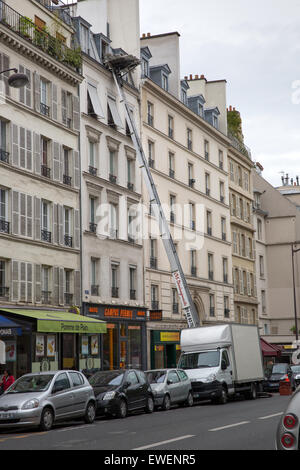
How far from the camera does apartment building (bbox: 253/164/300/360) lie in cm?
6719

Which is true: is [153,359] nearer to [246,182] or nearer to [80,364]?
[80,364]

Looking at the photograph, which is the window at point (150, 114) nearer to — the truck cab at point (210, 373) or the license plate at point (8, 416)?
the truck cab at point (210, 373)

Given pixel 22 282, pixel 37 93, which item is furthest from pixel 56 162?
pixel 22 282

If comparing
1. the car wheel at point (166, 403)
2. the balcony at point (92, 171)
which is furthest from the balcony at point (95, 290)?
the car wheel at point (166, 403)

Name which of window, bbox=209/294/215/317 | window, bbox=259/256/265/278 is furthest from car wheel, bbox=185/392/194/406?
window, bbox=259/256/265/278

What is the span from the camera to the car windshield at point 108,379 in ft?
77.2

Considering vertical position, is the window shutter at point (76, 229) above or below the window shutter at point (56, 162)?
below

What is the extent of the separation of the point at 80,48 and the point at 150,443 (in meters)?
26.2

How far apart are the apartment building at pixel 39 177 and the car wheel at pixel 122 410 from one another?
5.29 meters

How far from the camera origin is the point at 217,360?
2908 centimetres

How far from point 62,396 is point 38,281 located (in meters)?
12.1

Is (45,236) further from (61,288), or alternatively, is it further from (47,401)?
(47,401)

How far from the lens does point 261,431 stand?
52.5 ft
